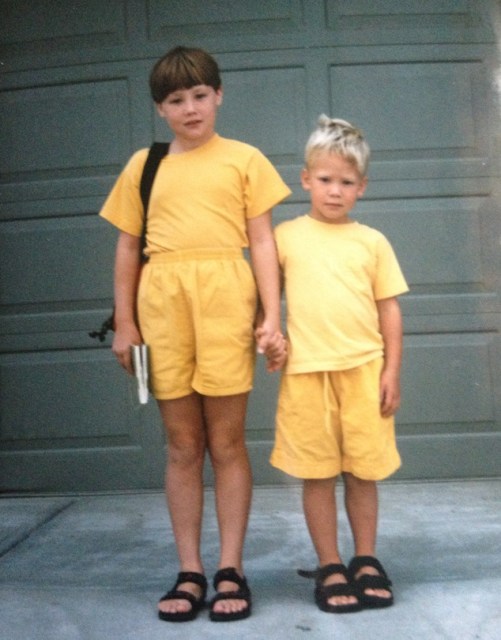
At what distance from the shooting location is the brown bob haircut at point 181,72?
8.23 feet

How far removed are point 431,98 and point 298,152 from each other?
653 mm

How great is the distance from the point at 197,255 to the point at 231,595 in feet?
3.05

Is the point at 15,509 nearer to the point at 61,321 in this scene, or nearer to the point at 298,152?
the point at 61,321

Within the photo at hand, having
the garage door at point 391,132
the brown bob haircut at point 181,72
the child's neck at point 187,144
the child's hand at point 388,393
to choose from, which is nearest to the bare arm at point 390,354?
the child's hand at point 388,393

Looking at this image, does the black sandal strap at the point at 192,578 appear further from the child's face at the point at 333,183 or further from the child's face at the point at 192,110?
the child's face at the point at 192,110

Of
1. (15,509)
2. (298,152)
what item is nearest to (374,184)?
(298,152)

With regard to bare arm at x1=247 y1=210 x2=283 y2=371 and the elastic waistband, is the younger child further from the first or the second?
the elastic waistband

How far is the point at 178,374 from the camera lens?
2.56 metres

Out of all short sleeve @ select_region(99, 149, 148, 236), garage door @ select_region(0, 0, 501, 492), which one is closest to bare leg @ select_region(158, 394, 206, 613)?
short sleeve @ select_region(99, 149, 148, 236)

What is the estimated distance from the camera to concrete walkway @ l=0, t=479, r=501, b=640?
2.43 metres

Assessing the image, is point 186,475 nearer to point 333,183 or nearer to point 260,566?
point 260,566

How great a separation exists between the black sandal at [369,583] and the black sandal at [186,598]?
426 millimetres

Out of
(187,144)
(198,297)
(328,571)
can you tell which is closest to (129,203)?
(187,144)

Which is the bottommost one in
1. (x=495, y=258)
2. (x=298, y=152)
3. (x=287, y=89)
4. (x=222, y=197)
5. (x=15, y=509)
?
(x=15, y=509)
